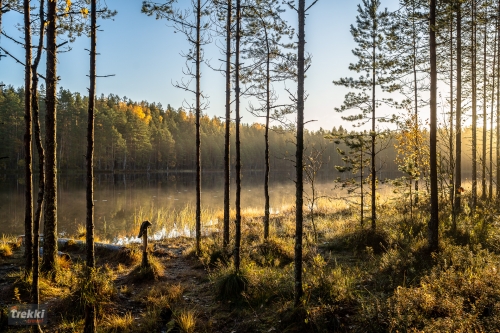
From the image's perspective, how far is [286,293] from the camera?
248 inches

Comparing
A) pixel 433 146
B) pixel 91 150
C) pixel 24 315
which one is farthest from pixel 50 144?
pixel 433 146

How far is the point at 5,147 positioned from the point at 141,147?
73.7 feet

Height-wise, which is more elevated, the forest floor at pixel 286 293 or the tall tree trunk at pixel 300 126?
the tall tree trunk at pixel 300 126

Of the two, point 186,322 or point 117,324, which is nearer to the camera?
point 186,322

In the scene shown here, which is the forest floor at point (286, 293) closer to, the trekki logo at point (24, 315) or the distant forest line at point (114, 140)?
the trekki logo at point (24, 315)

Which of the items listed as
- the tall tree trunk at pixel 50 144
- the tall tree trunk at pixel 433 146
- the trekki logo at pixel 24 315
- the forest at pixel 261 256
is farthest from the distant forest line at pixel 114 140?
the trekki logo at pixel 24 315

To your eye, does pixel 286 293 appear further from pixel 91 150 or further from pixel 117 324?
pixel 91 150

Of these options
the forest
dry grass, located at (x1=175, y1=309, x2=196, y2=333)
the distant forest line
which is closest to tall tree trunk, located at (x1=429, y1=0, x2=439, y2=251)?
the forest

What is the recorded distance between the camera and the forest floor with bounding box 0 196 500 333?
480cm

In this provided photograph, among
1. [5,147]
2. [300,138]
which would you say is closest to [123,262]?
[300,138]

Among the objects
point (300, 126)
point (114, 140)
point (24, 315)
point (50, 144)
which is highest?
point (114, 140)

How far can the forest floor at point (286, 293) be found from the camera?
4805mm

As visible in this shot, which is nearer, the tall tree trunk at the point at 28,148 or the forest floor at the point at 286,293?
the forest floor at the point at 286,293

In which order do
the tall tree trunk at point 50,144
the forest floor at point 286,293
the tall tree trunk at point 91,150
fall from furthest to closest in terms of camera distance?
the tall tree trunk at point 50,144, the tall tree trunk at point 91,150, the forest floor at point 286,293
